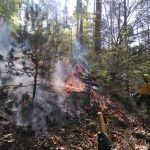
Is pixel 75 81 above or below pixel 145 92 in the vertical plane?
above

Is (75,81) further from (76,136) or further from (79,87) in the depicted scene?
(76,136)

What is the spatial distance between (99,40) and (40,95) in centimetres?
791

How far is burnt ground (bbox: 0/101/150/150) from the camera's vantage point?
361 inches

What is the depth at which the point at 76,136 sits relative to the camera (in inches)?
407

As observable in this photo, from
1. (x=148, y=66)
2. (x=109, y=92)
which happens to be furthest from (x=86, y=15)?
(x=109, y=92)

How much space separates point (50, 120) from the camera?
35.1 feet

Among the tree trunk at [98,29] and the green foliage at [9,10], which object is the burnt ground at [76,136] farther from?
the green foliage at [9,10]

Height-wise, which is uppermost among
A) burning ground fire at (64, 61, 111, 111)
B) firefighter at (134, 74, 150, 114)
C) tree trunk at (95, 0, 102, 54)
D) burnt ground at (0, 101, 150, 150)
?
tree trunk at (95, 0, 102, 54)

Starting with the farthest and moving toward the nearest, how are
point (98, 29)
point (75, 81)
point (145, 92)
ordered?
point (98, 29) → point (75, 81) → point (145, 92)

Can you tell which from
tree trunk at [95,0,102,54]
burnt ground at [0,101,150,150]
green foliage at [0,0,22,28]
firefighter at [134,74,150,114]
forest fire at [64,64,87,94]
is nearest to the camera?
firefighter at [134,74,150,114]

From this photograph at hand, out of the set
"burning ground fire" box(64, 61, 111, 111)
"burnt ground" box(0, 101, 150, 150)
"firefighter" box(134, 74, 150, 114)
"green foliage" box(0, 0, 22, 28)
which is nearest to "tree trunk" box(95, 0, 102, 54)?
"burning ground fire" box(64, 61, 111, 111)

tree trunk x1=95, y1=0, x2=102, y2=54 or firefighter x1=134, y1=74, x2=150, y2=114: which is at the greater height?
tree trunk x1=95, y1=0, x2=102, y2=54

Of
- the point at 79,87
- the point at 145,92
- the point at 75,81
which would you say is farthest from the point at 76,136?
the point at 75,81

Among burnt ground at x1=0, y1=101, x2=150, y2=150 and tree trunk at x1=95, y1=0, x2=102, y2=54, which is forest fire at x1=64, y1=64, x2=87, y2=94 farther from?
tree trunk at x1=95, y1=0, x2=102, y2=54
